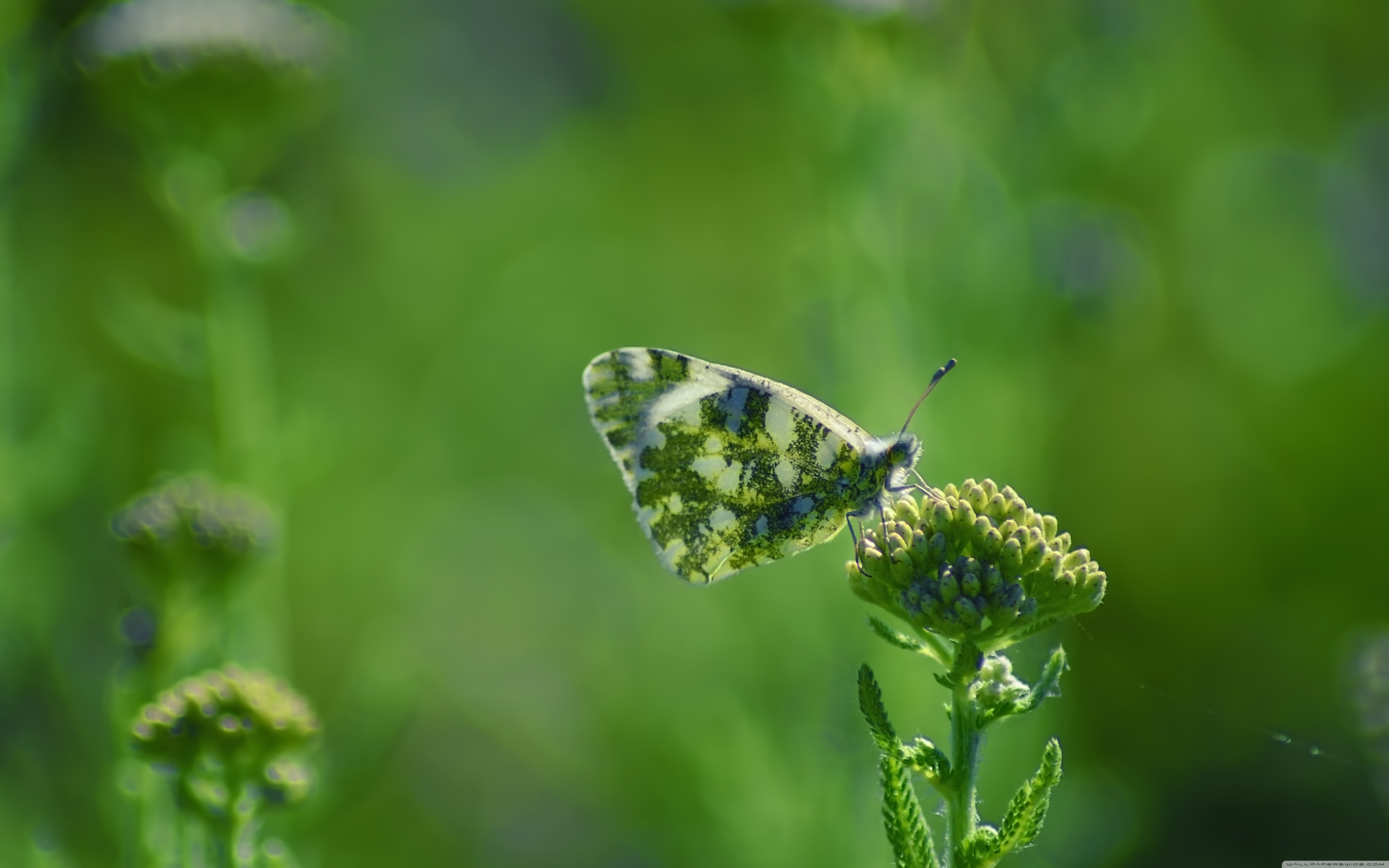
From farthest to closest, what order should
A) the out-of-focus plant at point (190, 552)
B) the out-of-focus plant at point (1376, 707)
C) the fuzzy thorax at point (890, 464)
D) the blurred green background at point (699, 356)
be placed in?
the blurred green background at point (699, 356) → the out-of-focus plant at point (190, 552) → the out-of-focus plant at point (1376, 707) → the fuzzy thorax at point (890, 464)

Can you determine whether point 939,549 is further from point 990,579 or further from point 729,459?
point 729,459

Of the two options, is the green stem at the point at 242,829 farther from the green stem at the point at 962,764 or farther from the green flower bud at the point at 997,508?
the green flower bud at the point at 997,508

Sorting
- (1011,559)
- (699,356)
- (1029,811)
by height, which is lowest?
(1029,811)

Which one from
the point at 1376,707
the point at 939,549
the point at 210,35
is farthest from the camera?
the point at 210,35

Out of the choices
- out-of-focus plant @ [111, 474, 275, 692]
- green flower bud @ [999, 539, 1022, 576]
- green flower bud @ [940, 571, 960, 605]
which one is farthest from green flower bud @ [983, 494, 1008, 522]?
out-of-focus plant @ [111, 474, 275, 692]

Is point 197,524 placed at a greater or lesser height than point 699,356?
lesser

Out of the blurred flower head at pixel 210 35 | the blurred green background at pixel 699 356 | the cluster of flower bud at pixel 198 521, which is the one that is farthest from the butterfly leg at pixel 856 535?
the blurred flower head at pixel 210 35

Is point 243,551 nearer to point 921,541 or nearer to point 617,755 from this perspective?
point 921,541

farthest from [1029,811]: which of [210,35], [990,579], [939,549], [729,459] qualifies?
[210,35]

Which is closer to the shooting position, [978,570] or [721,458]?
[978,570]
